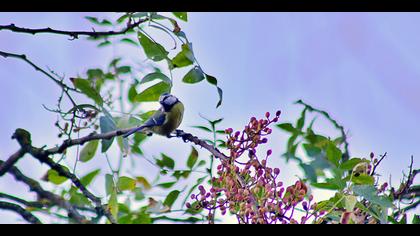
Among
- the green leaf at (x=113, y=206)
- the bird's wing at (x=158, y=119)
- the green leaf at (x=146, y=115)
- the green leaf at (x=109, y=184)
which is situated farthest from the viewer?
→ the bird's wing at (x=158, y=119)

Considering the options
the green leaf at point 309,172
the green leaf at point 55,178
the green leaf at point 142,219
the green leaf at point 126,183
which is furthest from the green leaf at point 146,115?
the green leaf at point 142,219

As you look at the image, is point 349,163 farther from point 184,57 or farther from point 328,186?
point 184,57

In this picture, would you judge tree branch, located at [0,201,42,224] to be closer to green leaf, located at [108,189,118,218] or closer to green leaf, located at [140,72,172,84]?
green leaf, located at [108,189,118,218]

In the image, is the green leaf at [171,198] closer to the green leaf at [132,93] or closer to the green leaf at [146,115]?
the green leaf at [146,115]

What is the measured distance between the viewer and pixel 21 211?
119 centimetres

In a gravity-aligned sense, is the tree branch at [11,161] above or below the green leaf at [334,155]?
below

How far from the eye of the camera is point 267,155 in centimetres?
154

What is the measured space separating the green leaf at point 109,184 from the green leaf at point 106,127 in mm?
325

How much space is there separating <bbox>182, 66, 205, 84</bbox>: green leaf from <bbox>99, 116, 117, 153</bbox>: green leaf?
0.84ft

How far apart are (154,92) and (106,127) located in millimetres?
195

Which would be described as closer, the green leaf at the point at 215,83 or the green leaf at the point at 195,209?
the green leaf at the point at 195,209

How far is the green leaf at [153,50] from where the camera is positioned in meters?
1.82
